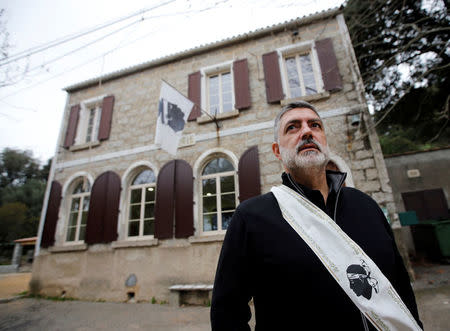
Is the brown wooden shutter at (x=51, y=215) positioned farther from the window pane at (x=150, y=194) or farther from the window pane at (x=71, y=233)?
the window pane at (x=150, y=194)

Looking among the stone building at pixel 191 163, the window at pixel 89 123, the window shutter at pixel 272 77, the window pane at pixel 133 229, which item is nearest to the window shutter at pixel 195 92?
the stone building at pixel 191 163

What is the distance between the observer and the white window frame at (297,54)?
546 cm

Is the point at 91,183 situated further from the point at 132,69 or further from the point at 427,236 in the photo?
the point at 427,236

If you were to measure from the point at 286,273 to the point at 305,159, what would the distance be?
0.64 metres

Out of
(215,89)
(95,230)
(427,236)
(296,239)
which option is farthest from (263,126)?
(427,236)

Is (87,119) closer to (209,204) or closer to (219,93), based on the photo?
(219,93)

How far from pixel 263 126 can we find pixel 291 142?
13.7ft

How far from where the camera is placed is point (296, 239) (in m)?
1.03

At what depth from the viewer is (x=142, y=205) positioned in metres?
5.84

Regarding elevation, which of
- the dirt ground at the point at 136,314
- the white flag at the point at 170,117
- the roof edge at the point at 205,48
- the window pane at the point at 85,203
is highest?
the roof edge at the point at 205,48

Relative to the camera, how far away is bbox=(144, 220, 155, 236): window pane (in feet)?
18.3

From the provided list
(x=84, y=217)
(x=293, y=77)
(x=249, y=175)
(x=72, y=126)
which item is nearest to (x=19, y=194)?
(x=72, y=126)

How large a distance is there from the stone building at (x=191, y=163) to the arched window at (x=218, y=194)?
3cm

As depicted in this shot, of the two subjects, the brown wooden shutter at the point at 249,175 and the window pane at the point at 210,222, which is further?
the window pane at the point at 210,222
